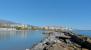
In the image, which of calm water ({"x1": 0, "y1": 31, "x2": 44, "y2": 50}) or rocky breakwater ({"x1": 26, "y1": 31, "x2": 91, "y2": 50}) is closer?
rocky breakwater ({"x1": 26, "y1": 31, "x2": 91, "y2": 50})

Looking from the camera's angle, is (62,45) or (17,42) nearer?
(62,45)

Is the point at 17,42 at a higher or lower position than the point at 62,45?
lower

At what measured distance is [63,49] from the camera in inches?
640

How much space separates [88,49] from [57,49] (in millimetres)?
3836

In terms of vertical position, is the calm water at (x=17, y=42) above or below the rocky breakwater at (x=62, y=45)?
below

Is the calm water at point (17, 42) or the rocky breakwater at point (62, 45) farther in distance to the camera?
the calm water at point (17, 42)

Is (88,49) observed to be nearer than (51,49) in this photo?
No

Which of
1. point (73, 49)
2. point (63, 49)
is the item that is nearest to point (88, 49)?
point (73, 49)

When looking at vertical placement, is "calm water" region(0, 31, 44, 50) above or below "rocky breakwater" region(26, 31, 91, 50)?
below

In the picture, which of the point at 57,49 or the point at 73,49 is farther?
the point at 73,49

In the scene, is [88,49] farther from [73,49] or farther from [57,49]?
[57,49]

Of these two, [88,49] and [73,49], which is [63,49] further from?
[88,49]

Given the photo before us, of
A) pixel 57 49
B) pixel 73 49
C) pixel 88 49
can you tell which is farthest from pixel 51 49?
pixel 88 49

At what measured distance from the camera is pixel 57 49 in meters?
16.1
